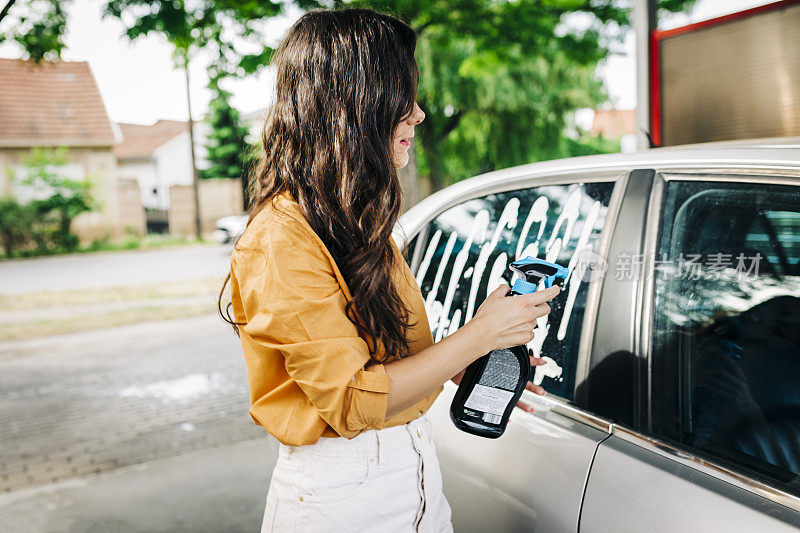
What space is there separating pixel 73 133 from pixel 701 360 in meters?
24.4

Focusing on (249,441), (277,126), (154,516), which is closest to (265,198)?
→ (277,126)

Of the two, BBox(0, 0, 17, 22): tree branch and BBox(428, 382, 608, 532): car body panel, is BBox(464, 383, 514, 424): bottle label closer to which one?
BBox(428, 382, 608, 532): car body panel

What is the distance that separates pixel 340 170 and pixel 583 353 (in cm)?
77

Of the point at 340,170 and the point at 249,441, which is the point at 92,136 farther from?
the point at 340,170

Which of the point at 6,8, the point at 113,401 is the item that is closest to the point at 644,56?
the point at 6,8

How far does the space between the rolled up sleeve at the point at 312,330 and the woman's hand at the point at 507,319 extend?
208 mm

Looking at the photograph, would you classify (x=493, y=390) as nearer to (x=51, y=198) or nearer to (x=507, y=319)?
(x=507, y=319)

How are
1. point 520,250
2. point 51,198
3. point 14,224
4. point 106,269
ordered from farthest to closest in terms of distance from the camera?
point 51,198 → point 14,224 → point 106,269 → point 520,250

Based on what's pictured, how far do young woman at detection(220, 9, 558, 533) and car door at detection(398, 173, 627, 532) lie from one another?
33 centimetres

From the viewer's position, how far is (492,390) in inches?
56.6

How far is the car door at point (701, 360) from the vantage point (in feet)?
4.16

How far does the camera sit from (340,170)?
4.06ft

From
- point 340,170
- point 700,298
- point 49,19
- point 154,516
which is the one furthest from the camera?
point 49,19

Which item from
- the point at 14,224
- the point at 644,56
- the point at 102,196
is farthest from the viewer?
the point at 102,196
